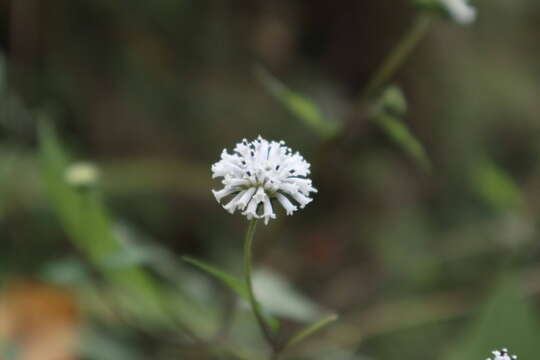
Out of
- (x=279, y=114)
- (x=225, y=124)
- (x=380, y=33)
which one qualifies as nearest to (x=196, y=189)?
(x=225, y=124)

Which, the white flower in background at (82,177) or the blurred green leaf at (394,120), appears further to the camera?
the white flower in background at (82,177)

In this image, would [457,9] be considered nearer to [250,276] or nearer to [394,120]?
[394,120]

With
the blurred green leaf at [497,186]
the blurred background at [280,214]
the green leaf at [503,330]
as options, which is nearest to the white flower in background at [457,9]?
the blurred background at [280,214]

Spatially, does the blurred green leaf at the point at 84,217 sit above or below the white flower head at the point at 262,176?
above

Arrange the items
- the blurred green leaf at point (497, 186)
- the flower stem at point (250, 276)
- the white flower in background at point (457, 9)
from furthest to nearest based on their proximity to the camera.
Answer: the blurred green leaf at point (497, 186)
the white flower in background at point (457, 9)
the flower stem at point (250, 276)

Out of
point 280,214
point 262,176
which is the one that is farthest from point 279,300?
point 262,176

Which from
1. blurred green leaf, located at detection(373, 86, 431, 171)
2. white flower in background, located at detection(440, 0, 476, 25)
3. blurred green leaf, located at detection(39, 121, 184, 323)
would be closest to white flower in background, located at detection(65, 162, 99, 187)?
blurred green leaf, located at detection(39, 121, 184, 323)

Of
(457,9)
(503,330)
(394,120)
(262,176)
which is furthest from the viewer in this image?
(503,330)

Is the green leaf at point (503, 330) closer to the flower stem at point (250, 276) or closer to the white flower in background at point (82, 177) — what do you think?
the flower stem at point (250, 276)

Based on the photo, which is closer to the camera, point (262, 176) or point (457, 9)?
point (262, 176)
